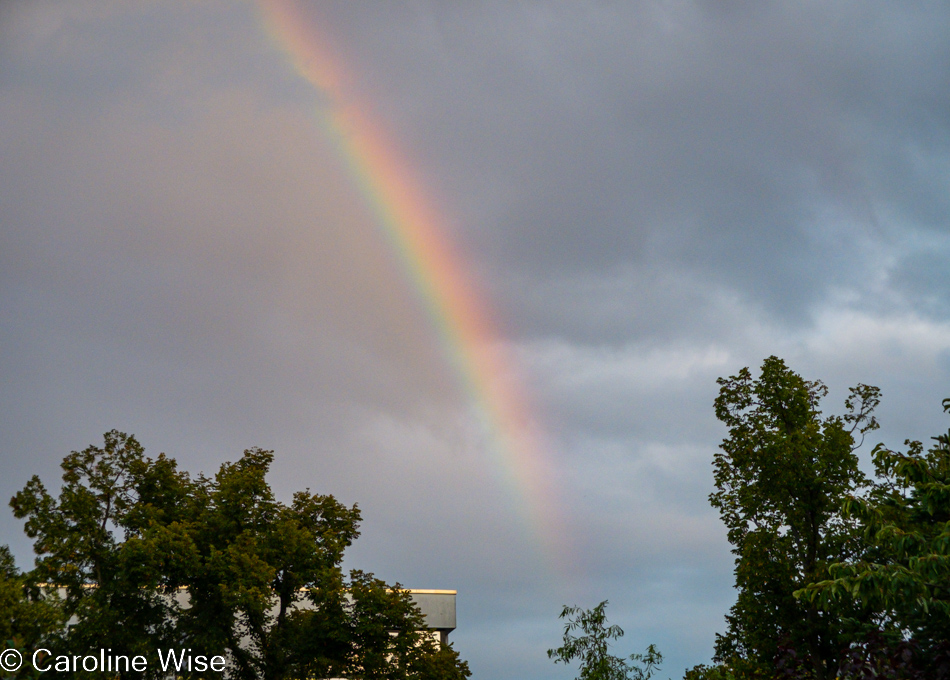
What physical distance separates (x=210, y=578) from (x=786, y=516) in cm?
2040

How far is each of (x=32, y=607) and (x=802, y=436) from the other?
2445cm

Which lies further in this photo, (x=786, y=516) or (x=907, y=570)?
(x=786, y=516)

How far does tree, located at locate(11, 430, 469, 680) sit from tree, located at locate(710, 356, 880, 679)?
11.5 meters

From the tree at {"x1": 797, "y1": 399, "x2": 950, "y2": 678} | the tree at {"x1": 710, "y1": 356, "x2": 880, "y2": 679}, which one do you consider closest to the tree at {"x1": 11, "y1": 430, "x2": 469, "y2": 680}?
the tree at {"x1": 710, "y1": 356, "x2": 880, "y2": 679}

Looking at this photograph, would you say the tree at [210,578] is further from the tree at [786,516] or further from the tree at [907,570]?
the tree at [907,570]

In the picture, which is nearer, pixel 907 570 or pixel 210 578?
pixel 907 570

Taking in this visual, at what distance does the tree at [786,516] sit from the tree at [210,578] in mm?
11545

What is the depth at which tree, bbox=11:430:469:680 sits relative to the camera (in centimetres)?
3052

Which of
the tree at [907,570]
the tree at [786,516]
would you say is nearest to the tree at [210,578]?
the tree at [786,516]

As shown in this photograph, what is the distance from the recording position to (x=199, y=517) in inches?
1355

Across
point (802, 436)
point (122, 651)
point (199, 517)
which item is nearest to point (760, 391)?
point (802, 436)

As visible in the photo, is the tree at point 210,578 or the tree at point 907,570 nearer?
the tree at point 907,570

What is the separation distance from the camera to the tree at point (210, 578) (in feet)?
100

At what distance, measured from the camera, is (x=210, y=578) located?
106 ft
